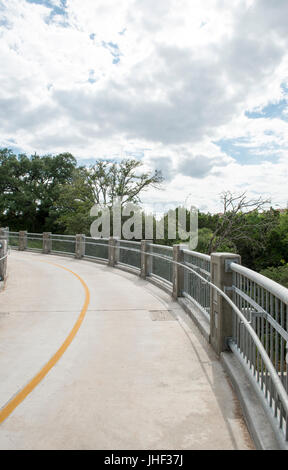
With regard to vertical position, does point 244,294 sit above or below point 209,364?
above

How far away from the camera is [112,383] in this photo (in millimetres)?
4602

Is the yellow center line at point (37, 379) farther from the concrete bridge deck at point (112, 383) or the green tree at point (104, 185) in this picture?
the green tree at point (104, 185)

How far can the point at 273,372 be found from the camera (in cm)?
297

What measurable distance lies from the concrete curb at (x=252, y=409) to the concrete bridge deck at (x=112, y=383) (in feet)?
0.41

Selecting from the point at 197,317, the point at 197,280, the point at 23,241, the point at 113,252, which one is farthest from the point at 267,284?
the point at 23,241

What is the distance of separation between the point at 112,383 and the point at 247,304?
1929 mm

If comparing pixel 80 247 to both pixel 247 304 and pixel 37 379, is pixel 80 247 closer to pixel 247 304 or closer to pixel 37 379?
pixel 37 379

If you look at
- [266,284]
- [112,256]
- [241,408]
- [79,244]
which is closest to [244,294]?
[266,284]

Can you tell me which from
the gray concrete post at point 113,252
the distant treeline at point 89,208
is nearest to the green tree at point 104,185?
the distant treeline at point 89,208

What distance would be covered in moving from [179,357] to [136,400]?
1.58 metres

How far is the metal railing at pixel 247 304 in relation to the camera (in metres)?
3.20

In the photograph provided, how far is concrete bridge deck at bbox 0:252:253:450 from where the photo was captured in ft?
11.2

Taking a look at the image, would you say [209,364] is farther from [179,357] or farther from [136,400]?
[136,400]

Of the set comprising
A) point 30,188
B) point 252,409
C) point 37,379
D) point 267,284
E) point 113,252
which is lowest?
point 37,379
